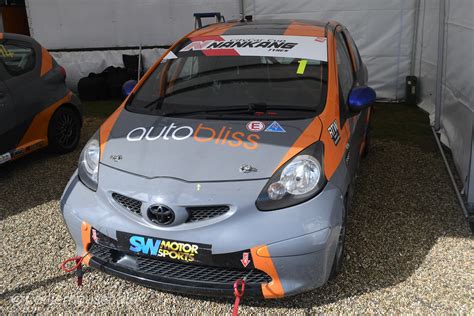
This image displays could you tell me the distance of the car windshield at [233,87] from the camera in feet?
10.3

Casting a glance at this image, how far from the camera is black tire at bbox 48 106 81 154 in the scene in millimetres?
5230

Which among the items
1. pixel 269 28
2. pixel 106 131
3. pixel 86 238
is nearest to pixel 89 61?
pixel 269 28

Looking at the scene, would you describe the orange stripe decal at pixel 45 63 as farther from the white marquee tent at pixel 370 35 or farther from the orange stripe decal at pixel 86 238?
the white marquee tent at pixel 370 35

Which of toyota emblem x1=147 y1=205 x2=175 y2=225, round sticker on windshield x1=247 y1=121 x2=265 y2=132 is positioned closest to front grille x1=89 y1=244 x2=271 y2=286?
toyota emblem x1=147 y1=205 x2=175 y2=225

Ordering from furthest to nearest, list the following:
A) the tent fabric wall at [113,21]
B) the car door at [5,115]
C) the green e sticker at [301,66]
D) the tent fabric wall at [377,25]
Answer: the tent fabric wall at [113,21], the tent fabric wall at [377,25], the car door at [5,115], the green e sticker at [301,66]

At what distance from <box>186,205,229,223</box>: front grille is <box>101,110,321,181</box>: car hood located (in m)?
0.16

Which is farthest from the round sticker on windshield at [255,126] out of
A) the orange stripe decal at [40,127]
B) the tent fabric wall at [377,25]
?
the tent fabric wall at [377,25]

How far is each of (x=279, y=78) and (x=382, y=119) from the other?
3.86 metres

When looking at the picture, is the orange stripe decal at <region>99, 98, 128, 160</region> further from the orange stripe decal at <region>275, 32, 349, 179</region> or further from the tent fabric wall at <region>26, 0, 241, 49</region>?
the tent fabric wall at <region>26, 0, 241, 49</region>

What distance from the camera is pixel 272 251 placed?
7.66ft

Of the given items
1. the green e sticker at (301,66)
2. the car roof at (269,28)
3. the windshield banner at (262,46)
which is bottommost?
the green e sticker at (301,66)

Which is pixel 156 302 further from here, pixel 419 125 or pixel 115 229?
pixel 419 125

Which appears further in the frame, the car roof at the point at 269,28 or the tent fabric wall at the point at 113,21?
the tent fabric wall at the point at 113,21

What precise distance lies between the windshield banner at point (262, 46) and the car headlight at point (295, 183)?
3.38 feet
